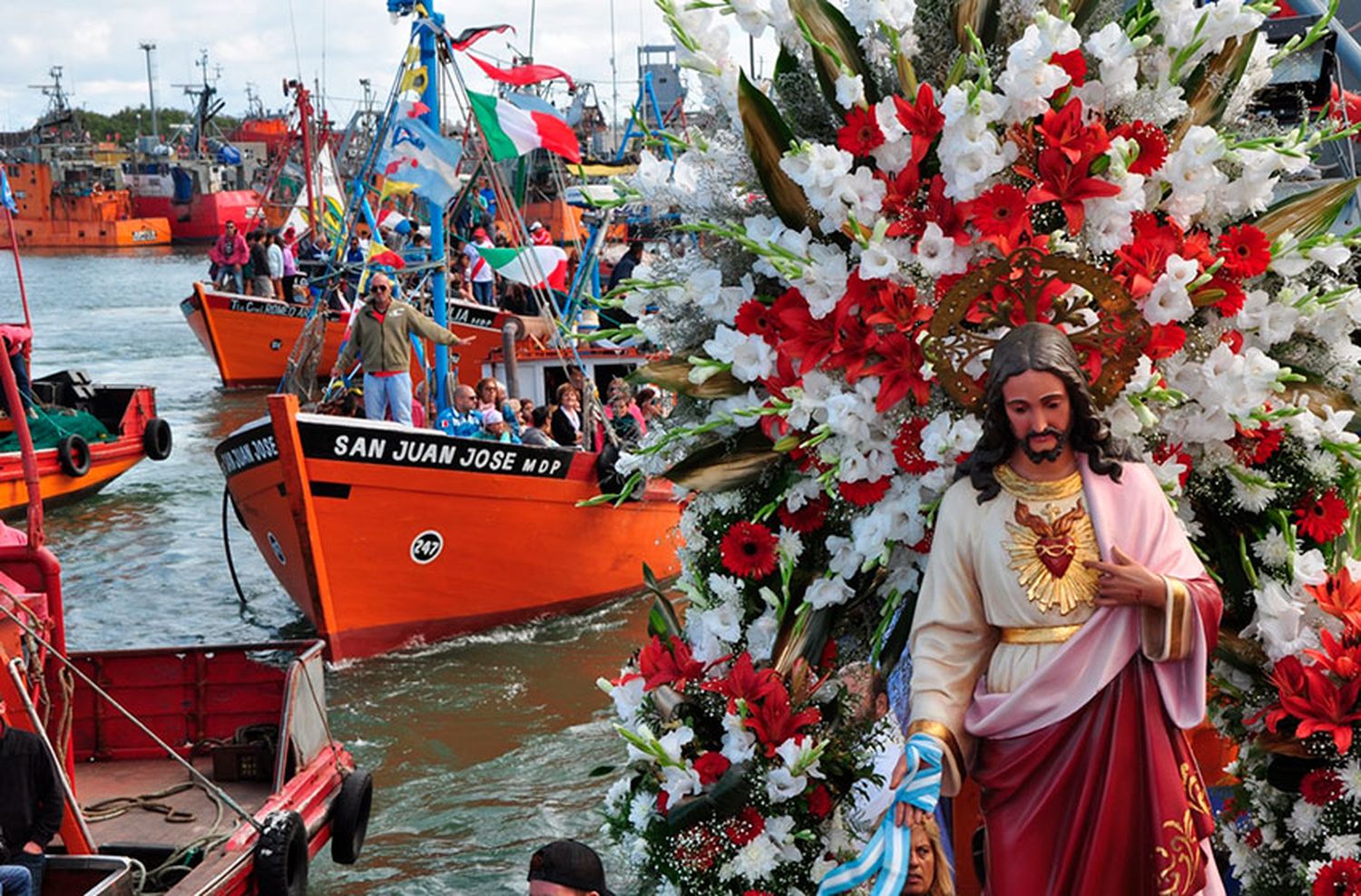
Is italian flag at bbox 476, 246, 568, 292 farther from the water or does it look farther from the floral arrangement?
the floral arrangement

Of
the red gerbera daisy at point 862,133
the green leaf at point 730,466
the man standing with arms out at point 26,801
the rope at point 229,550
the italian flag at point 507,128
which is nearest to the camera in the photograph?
the red gerbera daisy at point 862,133

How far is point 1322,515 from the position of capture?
5.09m

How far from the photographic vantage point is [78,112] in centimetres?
11988

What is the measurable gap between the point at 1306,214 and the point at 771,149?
169cm

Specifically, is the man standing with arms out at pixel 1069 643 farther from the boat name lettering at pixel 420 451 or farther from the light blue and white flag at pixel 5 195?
the light blue and white flag at pixel 5 195

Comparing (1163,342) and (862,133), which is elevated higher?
(862,133)

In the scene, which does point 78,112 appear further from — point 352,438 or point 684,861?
point 684,861

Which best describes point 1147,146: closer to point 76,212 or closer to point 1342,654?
point 1342,654

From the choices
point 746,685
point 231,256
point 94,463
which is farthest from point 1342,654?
point 231,256

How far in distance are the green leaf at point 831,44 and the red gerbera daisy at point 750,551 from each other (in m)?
1.37

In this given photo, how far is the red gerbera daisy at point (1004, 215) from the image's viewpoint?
15.9ft

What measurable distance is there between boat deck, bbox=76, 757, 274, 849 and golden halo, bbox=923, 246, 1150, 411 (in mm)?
6016

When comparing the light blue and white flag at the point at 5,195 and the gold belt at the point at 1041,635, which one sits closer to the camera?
the gold belt at the point at 1041,635

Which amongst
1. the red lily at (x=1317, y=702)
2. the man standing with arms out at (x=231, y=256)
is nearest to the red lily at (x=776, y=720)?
the red lily at (x=1317, y=702)
